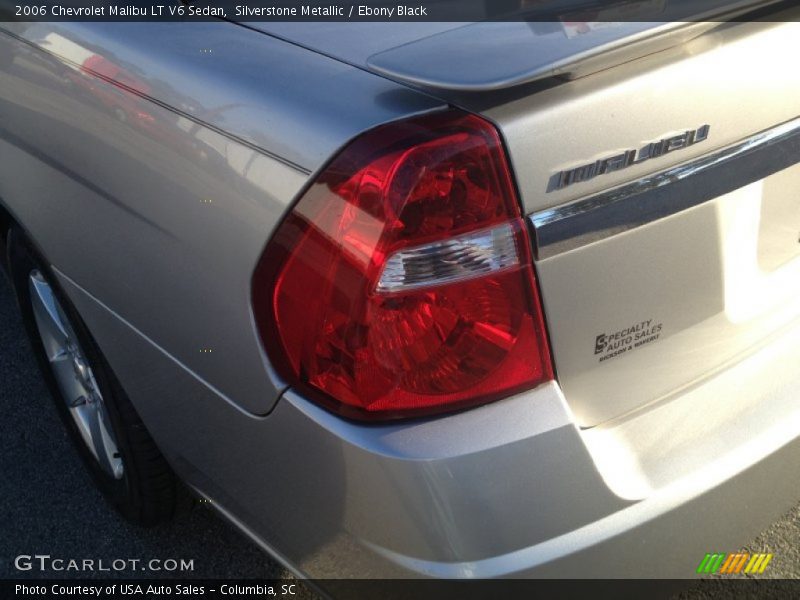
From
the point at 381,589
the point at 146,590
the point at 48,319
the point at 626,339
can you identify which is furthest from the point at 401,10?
the point at 146,590

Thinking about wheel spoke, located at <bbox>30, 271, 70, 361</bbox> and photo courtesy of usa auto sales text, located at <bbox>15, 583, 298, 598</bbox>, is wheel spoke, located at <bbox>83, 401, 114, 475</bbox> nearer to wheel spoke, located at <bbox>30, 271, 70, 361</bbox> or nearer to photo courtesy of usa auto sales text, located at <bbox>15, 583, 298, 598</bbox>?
wheel spoke, located at <bbox>30, 271, 70, 361</bbox>

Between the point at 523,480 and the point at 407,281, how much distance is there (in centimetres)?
34

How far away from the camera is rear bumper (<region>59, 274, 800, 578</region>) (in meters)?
1.47

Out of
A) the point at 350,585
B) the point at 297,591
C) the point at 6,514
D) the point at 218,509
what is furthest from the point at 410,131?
the point at 6,514

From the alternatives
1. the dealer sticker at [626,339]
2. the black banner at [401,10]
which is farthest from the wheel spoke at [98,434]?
the dealer sticker at [626,339]

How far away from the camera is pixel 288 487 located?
5.53ft

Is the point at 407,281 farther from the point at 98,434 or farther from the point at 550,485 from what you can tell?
the point at 98,434

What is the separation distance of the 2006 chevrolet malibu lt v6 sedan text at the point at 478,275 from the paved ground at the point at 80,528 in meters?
0.70

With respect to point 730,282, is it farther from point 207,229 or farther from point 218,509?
point 218,509

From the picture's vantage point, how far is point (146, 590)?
247 centimetres

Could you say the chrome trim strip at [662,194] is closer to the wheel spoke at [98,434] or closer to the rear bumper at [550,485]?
the rear bumper at [550,485]

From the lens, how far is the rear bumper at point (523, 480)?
1.47 meters

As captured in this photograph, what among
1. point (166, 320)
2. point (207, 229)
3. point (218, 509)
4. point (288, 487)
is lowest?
point (218, 509)

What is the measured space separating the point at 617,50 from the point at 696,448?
0.66 m
